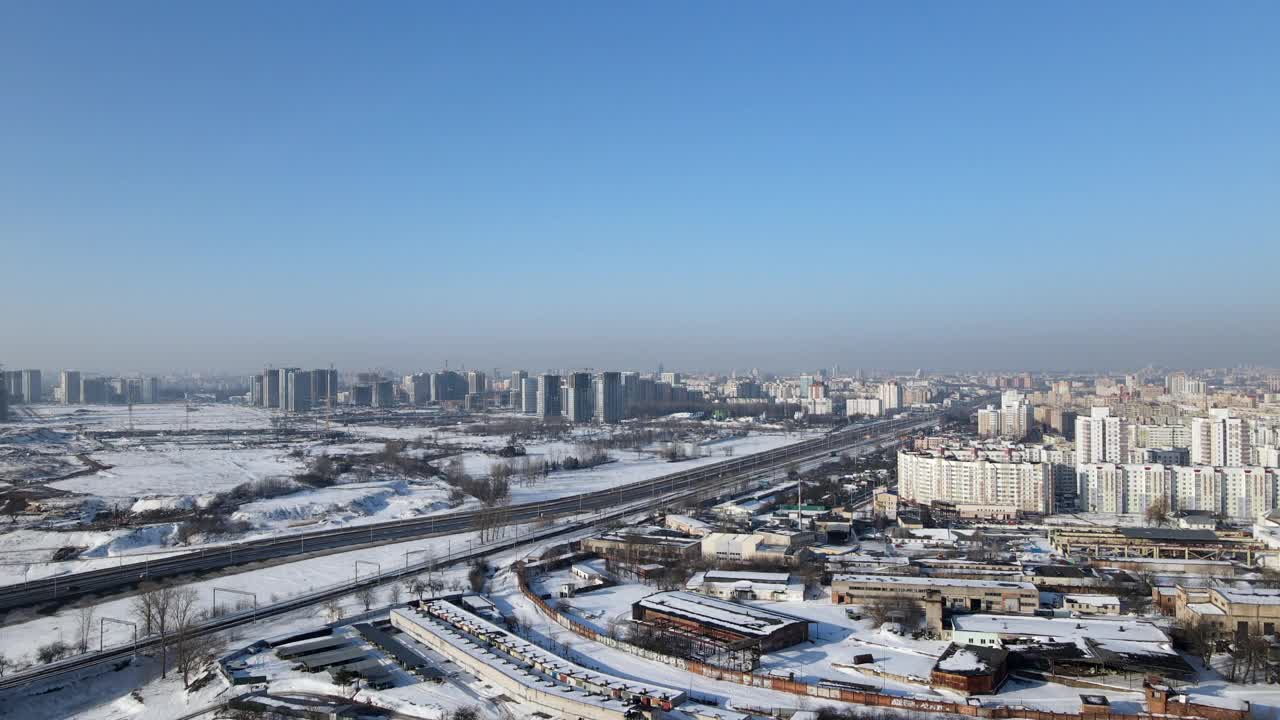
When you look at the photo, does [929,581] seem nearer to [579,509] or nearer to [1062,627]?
[1062,627]

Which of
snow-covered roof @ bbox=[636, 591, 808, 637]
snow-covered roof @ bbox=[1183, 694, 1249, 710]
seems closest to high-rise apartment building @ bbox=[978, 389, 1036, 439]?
snow-covered roof @ bbox=[636, 591, 808, 637]

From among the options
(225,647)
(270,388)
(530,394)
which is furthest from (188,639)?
(270,388)

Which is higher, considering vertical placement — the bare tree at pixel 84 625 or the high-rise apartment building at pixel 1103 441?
the high-rise apartment building at pixel 1103 441

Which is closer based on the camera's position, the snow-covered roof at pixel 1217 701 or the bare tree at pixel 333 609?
the snow-covered roof at pixel 1217 701

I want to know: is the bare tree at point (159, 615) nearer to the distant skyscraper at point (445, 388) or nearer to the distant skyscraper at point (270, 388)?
the distant skyscraper at point (270, 388)

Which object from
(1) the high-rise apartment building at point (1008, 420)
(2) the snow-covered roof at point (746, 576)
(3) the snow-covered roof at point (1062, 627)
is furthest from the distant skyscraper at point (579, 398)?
(3) the snow-covered roof at point (1062, 627)

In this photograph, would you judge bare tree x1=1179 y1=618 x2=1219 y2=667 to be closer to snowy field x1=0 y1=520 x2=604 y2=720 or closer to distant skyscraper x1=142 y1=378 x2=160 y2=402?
snowy field x1=0 y1=520 x2=604 y2=720

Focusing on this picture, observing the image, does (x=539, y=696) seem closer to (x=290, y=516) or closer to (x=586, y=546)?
(x=586, y=546)
